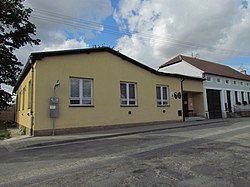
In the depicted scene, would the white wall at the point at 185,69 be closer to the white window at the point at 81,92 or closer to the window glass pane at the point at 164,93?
the window glass pane at the point at 164,93

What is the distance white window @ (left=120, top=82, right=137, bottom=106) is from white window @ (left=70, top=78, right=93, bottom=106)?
8.72ft

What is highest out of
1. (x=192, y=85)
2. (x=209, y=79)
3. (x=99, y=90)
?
(x=209, y=79)

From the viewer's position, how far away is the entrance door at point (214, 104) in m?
23.1

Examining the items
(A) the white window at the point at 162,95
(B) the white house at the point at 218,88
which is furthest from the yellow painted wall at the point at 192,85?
(A) the white window at the point at 162,95

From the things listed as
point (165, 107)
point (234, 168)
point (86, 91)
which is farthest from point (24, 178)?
point (165, 107)

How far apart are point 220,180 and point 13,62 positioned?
79.6 feet

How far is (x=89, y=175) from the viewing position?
4598 millimetres

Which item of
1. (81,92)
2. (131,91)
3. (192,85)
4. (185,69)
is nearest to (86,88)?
(81,92)

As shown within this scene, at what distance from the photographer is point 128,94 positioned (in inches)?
617

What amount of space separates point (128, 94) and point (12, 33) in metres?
14.6

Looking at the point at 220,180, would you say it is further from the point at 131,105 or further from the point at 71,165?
the point at 131,105

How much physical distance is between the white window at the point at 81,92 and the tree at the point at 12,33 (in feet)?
40.6

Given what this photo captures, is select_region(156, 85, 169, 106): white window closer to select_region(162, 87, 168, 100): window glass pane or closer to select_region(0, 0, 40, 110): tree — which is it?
select_region(162, 87, 168, 100): window glass pane

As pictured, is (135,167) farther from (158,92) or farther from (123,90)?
(158,92)
